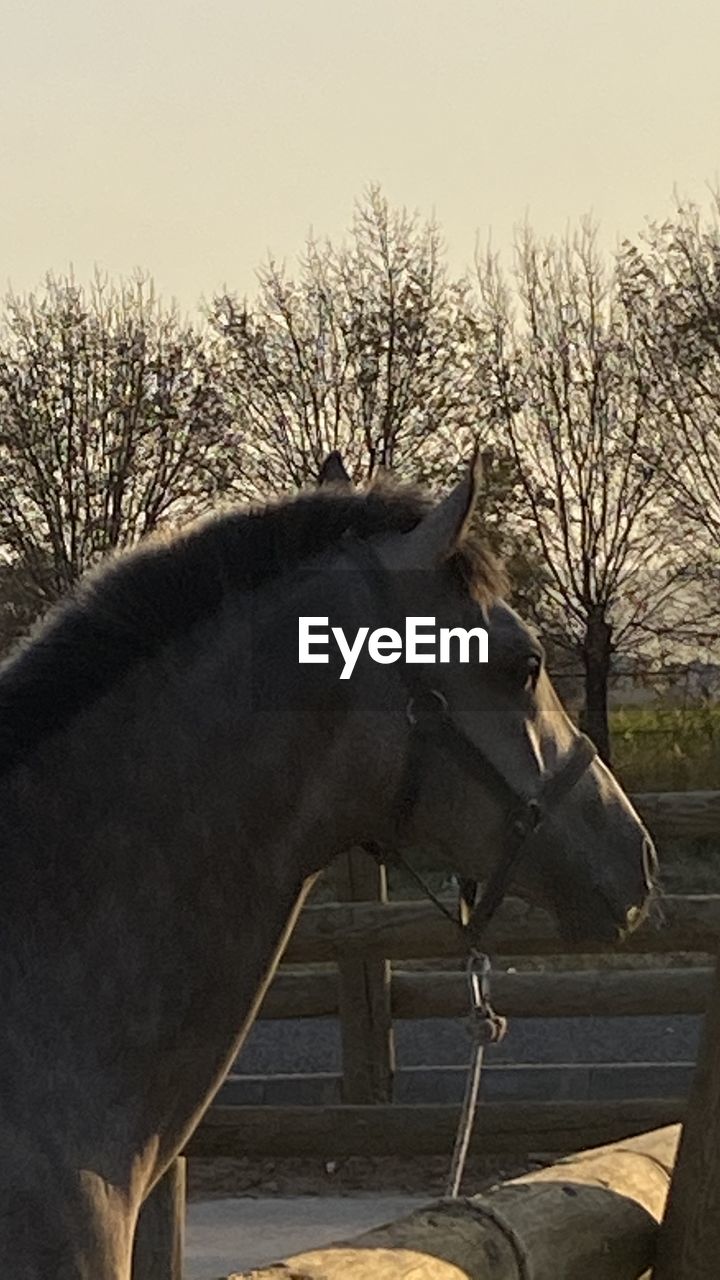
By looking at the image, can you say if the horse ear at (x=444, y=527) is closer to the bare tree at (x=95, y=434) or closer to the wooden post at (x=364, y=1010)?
the wooden post at (x=364, y=1010)

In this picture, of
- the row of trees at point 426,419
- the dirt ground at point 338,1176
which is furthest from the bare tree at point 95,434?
the dirt ground at point 338,1176

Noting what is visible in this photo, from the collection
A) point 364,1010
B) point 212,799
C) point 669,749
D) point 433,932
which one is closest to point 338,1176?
point 364,1010

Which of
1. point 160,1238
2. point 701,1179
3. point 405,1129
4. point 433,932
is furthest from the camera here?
point 405,1129

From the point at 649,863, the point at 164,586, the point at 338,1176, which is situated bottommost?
the point at 338,1176

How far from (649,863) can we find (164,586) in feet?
3.19

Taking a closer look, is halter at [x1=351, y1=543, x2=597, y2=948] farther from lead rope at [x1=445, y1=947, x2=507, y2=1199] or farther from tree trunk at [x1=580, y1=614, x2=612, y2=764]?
tree trunk at [x1=580, y1=614, x2=612, y2=764]

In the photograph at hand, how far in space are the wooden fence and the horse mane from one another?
4.89 meters

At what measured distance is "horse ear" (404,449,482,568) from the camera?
11.0 feet

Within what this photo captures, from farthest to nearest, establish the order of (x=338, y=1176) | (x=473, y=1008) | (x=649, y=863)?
(x=338, y=1176) → (x=473, y=1008) → (x=649, y=863)

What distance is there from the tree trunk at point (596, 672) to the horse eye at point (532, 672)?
791 inches

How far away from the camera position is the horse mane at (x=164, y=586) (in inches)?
126

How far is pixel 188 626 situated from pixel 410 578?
364 millimetres

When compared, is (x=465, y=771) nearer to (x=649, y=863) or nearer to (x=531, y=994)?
(x=649, y=863)

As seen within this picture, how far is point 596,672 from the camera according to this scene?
82.9 feet
